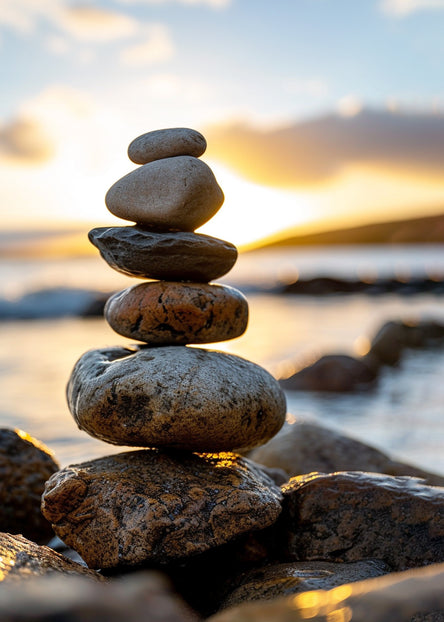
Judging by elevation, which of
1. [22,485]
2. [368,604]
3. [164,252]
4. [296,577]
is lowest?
[296,577]

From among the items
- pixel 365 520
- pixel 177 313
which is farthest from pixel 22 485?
pixel 365 520

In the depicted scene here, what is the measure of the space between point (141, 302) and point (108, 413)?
2.61 feet

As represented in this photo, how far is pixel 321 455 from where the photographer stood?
17.4 ft

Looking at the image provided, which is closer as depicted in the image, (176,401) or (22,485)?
(176,401)

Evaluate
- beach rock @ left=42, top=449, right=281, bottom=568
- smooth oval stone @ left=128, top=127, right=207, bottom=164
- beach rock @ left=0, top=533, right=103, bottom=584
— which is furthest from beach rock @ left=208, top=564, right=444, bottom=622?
smooth oval stone @ left=128, top=127, right=207, bottom=164

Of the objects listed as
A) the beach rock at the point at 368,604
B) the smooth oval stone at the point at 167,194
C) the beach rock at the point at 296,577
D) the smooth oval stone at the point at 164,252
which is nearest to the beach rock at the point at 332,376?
the smooth oval stone at the point at 164,252

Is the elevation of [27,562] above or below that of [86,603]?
below

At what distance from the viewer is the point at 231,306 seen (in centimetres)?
402

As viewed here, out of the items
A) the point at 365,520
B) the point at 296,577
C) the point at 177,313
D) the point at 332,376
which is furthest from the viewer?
the point at 332,376

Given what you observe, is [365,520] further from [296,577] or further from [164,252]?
[164,252]

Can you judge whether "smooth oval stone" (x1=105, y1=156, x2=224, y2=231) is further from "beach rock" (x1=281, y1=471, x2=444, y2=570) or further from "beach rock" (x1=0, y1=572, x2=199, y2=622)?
"beach rock" (x1=0, y1=572, x2=199, y2=622)

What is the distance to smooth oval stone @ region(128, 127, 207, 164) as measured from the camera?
3.96m

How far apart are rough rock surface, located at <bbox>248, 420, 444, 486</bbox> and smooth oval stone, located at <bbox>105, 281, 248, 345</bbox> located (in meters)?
1.61

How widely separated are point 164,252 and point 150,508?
1587 mm
